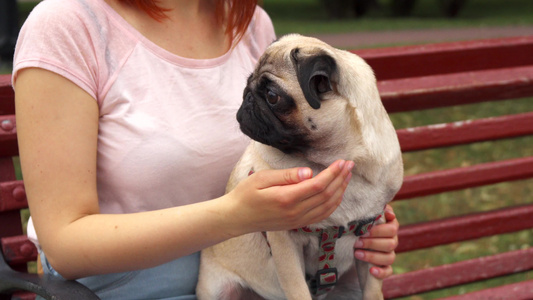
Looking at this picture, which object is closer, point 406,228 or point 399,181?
point 399,181

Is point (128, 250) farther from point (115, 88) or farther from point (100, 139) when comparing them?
point (115, 88)

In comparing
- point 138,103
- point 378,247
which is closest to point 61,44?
point 138,103

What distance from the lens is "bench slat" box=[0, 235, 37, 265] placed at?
2.09 metres

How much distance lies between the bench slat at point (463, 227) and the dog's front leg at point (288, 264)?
1.02 meters

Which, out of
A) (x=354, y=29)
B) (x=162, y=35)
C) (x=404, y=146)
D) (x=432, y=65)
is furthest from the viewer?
(x=354, y=29)

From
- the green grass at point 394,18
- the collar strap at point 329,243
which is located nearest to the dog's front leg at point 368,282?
the collar strap at point 329,243

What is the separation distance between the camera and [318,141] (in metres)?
1.61

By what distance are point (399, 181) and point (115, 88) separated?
0.80 metres

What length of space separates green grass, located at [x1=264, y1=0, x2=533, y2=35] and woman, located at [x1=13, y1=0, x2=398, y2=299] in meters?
10.8

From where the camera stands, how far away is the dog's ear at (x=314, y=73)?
4.98 feet

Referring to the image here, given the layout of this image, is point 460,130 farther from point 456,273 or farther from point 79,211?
point 79,211

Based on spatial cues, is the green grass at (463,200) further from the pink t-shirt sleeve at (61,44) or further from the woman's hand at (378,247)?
the pink t-shirt sleeve at (61,44)

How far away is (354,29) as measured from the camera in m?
14.0

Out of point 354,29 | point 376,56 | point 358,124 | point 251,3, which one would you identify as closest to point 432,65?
point 376,56
